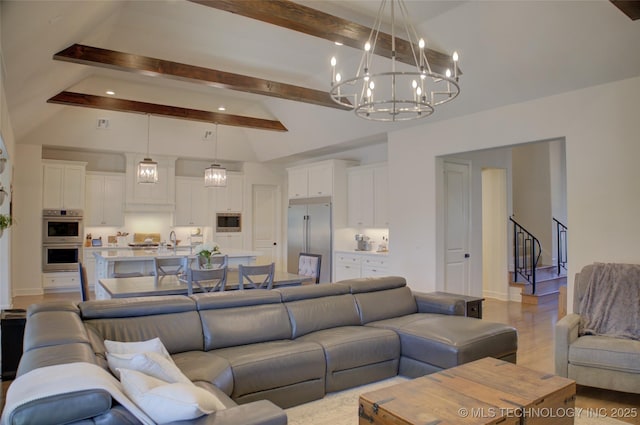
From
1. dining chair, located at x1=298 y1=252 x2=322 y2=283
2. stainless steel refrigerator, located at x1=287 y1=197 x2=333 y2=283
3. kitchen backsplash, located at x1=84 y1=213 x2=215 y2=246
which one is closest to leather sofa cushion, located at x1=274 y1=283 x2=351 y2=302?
dining chair, located at x1=298 y1=252 x2=322 y2=283

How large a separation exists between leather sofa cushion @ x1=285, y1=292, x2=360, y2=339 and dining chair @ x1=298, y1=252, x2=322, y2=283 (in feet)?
4.01

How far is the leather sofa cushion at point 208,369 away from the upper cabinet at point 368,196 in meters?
4.86

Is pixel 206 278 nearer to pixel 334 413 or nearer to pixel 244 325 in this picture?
pixel 244 325

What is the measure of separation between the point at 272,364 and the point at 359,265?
4.73m

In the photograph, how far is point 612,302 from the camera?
11.9 ft

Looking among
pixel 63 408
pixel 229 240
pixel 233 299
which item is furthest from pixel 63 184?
pixel 63 408

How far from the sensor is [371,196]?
7602 mm

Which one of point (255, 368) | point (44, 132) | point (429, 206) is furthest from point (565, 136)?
point (44, 132)

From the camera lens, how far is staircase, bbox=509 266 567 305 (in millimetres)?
6986

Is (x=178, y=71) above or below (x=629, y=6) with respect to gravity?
above

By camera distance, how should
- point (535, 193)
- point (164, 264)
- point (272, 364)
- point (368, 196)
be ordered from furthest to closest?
point (535, 193)
point (368, 196)
point (164, 264)
point (272, 364)

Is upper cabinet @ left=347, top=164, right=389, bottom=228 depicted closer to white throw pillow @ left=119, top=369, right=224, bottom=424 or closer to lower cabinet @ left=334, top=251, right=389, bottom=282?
lower cabinet @ left=334, top=251, right=389, bottom=282

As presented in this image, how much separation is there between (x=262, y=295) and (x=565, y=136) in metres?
3.68

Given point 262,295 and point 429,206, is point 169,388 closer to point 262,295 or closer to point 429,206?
point 262,295
